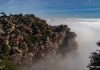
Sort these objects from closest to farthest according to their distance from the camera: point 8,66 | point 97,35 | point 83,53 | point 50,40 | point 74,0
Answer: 1. point 8,66
2. point 50,40
3. point 83,53
4. point 97,35
5. point 74,0

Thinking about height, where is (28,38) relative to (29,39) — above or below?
above

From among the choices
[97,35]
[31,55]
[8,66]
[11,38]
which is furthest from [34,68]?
[97,35]

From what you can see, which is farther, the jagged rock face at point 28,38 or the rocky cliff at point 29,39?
the jagged rock face at point 28,38

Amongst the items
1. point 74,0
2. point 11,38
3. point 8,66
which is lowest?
point 8,66

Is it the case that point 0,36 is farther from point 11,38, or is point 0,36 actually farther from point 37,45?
point 37,45

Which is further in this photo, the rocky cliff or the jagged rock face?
the jagged rock face
